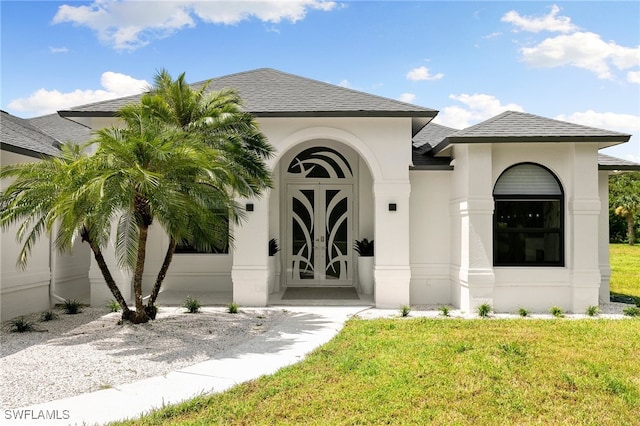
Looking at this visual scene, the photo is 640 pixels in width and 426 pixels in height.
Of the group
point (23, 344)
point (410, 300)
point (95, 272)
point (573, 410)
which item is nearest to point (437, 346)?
point (573, 410)

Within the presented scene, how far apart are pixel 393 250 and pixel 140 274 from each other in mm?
5967

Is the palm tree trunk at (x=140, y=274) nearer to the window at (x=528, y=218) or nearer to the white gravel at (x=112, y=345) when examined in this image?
the white gravel at (x=112, y=345)

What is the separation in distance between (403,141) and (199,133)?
5.15m

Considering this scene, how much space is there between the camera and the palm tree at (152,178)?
24.3ft

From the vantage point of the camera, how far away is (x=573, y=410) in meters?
4.94

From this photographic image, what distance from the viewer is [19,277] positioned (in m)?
10.0

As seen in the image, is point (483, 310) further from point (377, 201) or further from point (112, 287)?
point (112, 287)

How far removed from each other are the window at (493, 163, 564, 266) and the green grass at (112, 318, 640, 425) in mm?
2882

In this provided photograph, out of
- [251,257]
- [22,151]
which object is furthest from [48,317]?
[251,257]

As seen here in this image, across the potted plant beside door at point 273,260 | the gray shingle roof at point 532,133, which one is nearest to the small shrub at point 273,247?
the potted plant beside door at point 273,260

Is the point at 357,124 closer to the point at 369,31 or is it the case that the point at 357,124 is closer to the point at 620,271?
the point at 369,31

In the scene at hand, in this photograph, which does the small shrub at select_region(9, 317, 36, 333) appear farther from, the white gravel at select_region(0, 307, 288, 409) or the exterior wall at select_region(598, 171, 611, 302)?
the exterior wall at select_region(598, 171, 611, 302)

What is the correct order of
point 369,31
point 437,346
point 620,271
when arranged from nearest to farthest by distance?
point 437,346, point 369,31, point 620,271

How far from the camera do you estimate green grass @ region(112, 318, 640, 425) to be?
477 cm
